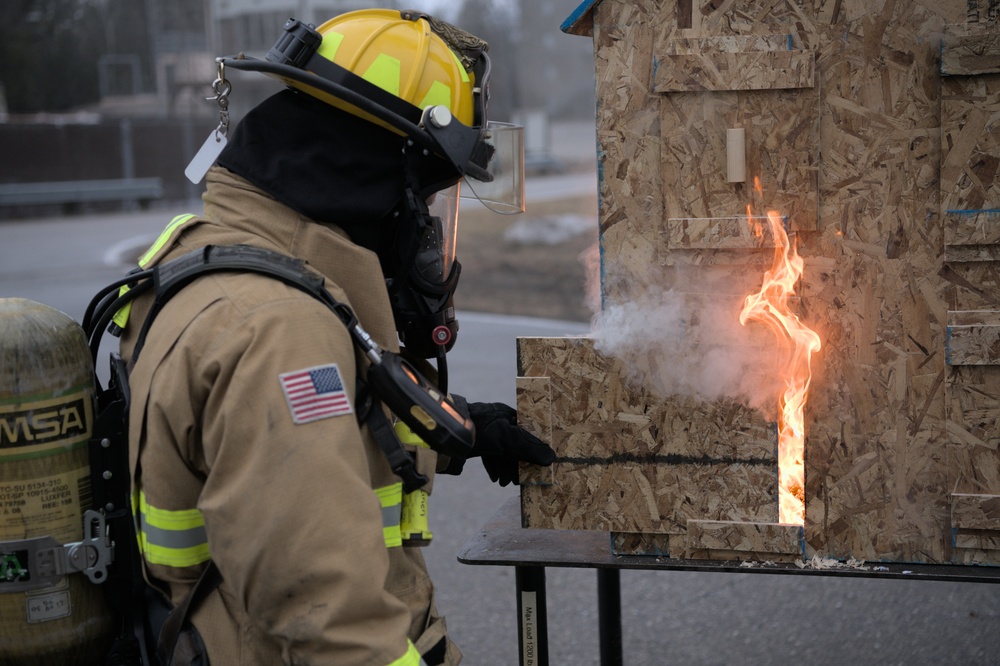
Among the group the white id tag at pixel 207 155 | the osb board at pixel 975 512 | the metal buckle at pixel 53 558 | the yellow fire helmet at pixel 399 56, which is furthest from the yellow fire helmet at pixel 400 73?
the osb board at pixel 975 512

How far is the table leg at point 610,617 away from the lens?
3148 millimetres

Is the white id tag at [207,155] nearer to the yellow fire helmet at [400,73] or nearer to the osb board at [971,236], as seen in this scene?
the yellow fire helmet at [400,73]

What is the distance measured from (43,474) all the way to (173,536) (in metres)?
0.31

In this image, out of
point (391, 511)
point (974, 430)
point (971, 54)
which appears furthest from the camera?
point (974, 430)

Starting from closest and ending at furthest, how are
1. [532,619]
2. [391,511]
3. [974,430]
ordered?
[391,511] < [974,430] < [532,619]

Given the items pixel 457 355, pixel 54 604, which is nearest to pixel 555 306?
pixel 457 355

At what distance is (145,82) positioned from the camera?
38844 mm

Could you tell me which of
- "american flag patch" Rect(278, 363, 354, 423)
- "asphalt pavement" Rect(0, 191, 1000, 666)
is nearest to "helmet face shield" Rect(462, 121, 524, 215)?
"american flag patch" Rect(278, 363, 354, 423)

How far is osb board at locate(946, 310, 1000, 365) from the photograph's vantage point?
2373 millimetres

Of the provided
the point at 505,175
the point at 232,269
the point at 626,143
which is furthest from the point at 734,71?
the point at 232,269

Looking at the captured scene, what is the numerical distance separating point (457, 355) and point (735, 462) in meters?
6.68

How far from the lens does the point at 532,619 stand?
104 inches

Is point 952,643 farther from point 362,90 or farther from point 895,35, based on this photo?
point 362,90

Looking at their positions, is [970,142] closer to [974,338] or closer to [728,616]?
[974,338]
